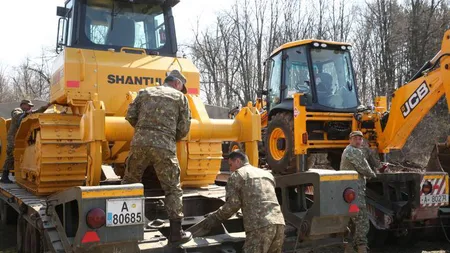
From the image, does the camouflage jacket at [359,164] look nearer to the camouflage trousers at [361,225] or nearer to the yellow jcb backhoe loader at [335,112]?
the camouflage trousers at [361,225]

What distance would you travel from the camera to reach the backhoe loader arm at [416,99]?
331 inches

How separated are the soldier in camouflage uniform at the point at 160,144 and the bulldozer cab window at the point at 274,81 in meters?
6.72

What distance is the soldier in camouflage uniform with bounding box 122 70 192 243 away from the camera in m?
4.65

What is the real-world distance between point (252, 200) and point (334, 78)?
22.4ft

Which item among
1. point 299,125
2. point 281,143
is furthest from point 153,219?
point 281,143

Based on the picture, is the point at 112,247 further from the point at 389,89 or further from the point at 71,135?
the point at 389,89

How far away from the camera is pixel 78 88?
20.5 ft

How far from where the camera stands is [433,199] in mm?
6789

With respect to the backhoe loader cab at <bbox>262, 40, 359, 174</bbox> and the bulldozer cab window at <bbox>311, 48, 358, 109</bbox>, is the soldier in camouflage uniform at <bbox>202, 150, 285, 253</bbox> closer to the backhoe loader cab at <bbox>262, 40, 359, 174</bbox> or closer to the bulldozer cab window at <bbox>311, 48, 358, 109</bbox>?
the backhoe loader cab at <bbox>262, 40, 359, 174</bbox>

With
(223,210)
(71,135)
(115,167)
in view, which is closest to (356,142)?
(223,210)

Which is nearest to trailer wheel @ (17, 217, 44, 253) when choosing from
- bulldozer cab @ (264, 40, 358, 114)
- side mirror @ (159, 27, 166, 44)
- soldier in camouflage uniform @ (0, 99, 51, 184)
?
soldier in camouflage uniform @ (0, 99, 51, 184)

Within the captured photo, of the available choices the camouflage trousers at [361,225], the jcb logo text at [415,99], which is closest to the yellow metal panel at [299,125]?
the jcb logo text at [415,99]

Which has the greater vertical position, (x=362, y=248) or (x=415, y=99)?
(x=415, y=99)

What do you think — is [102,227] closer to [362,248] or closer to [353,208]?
[353,208]
